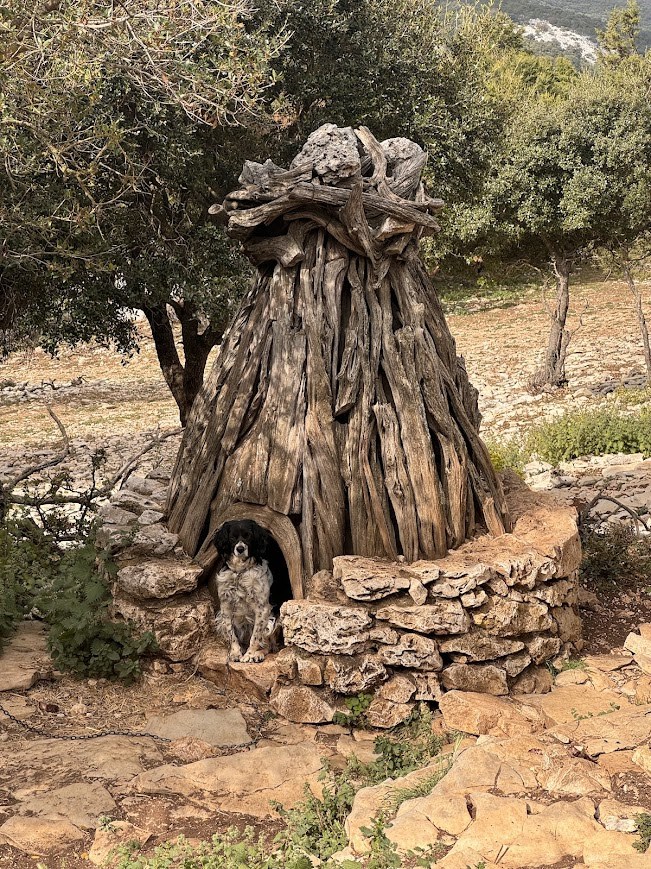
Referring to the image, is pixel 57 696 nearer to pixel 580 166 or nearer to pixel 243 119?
pixel 243 119

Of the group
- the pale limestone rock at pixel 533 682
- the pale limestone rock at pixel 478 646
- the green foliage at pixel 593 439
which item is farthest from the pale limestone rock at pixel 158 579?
the green foliage at pixel 593 439

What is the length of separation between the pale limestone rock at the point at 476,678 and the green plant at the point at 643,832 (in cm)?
178

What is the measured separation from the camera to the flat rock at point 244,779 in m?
4.13

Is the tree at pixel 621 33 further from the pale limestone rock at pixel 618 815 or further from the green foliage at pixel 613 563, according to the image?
the pale limestone rock at pixel 618 815

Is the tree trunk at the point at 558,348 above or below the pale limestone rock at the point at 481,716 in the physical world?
above

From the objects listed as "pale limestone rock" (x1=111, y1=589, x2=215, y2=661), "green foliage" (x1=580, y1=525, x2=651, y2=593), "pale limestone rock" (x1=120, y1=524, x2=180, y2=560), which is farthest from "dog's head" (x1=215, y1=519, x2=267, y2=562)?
"green foliage" (x1=580, y1=525, x2=651, y2=593)

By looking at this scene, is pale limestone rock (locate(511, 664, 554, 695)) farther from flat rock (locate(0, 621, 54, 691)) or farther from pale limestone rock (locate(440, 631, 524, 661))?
flat rock (locate(0, 621, 54, 691))

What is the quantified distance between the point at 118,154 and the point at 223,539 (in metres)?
4.52

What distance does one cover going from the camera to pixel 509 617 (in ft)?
17.0

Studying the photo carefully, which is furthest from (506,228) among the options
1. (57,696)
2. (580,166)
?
(57,696)

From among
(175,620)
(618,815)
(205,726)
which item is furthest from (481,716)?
(175,620)

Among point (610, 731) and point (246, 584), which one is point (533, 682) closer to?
point (610, 731)

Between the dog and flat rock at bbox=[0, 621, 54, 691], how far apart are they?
4.15 ft

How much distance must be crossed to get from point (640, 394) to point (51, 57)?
38.5 ft
